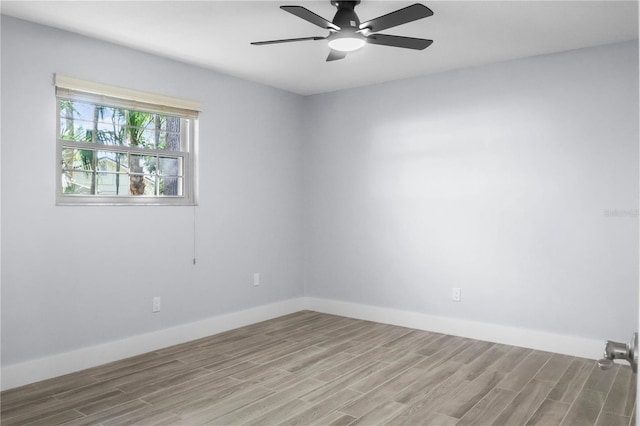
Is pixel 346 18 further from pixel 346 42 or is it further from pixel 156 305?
pixel 156 305

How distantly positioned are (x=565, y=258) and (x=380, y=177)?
1.92 meters

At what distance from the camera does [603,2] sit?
2855mm

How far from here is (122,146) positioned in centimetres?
379

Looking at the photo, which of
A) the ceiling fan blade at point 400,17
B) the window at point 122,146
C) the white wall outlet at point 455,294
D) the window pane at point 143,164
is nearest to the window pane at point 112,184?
the window at point 122,146

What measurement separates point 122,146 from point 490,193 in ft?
10.6

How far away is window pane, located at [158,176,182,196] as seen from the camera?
4.09 meters

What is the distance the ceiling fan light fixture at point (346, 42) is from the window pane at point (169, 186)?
2.05 meters

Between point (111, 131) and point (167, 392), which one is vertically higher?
point (111, 131)

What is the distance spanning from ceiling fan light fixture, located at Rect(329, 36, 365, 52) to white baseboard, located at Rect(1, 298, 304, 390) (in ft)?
9.04

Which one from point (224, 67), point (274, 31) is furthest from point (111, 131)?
point (274, 31)

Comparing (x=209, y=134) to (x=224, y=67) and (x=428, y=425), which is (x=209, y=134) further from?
(x=428, y=425)

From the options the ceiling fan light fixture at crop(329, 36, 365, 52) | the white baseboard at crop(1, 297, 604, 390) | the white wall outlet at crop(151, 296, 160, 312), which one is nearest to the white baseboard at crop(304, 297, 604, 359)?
the white baseboard at crop(1, 297, 604, 390)

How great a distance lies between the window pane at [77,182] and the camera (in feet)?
11.4

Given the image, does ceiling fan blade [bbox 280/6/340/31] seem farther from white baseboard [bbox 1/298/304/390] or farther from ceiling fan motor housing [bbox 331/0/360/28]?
white baseboard [bbox 1/298/304/390]
